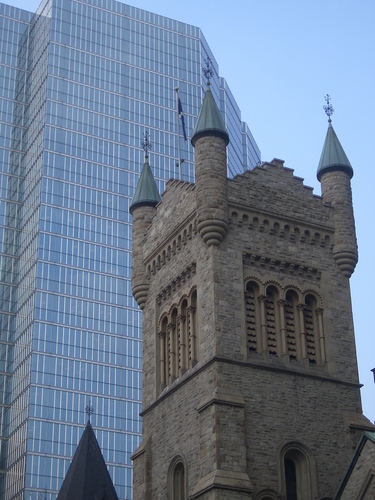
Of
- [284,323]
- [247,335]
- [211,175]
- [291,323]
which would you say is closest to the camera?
[247,335]

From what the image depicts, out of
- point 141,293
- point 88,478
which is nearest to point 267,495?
point 88,478

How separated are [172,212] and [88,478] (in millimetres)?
12441

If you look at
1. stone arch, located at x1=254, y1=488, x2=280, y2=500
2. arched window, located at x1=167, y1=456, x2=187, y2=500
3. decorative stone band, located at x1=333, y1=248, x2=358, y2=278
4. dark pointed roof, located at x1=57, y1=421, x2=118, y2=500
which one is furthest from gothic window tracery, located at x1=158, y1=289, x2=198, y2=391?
decorative stone band, located at x1=333, y1=248, x2=358, y2=278

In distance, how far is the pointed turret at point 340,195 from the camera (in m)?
47.2

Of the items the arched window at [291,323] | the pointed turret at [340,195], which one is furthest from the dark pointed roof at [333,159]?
the arched window at [291,323]

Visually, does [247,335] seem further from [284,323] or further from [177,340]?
[177,340]

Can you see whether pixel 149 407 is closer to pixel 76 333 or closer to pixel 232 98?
pixel 76 333

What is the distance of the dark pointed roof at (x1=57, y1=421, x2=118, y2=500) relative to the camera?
47438 mm

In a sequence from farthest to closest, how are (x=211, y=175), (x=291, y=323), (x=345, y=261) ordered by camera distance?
(x=345, y=261)
(x=211, y=175)
(x=291, y=323)

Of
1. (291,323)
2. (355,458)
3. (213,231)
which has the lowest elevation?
(355,458)

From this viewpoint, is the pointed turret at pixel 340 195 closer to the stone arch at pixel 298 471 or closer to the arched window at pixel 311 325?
Answer: the arched window at pixel 311 325

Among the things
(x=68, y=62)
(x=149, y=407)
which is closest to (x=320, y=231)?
(x=149, y=407)

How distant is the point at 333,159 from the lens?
49.6m

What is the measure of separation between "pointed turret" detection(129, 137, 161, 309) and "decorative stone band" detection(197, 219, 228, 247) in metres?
6.41
